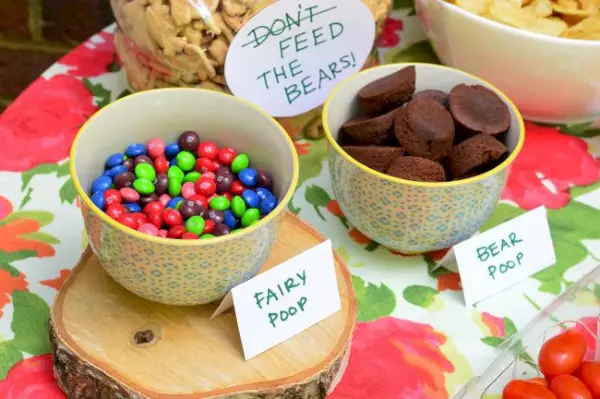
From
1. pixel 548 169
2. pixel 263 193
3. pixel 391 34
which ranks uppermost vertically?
pixel 263 193

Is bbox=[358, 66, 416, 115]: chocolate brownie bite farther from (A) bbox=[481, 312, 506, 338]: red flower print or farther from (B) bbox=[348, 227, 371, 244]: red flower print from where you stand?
(A) bbox=[481, 312, 506, 338]: red flower print

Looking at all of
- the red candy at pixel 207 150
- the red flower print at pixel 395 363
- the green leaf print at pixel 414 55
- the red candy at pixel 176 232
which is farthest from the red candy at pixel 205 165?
the green leaf print at pixel 414 55

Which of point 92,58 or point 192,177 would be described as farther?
point 92,58

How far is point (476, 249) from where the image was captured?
31.4 inches

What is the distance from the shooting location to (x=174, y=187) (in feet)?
2.45

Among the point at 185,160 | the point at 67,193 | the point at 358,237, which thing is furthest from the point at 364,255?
the point at 67,193

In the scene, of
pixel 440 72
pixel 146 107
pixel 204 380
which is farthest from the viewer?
pixel 440 72

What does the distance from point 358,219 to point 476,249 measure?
129 millimetres

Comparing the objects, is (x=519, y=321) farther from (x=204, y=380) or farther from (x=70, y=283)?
(x=70, y=283)

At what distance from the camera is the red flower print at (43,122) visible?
939 mm

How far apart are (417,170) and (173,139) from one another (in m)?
0.26

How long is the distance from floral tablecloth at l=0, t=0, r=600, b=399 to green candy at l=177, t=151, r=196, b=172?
165 millimetres

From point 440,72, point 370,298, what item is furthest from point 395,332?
point 440,72

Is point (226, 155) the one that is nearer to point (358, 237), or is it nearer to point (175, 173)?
point (175, 173)
